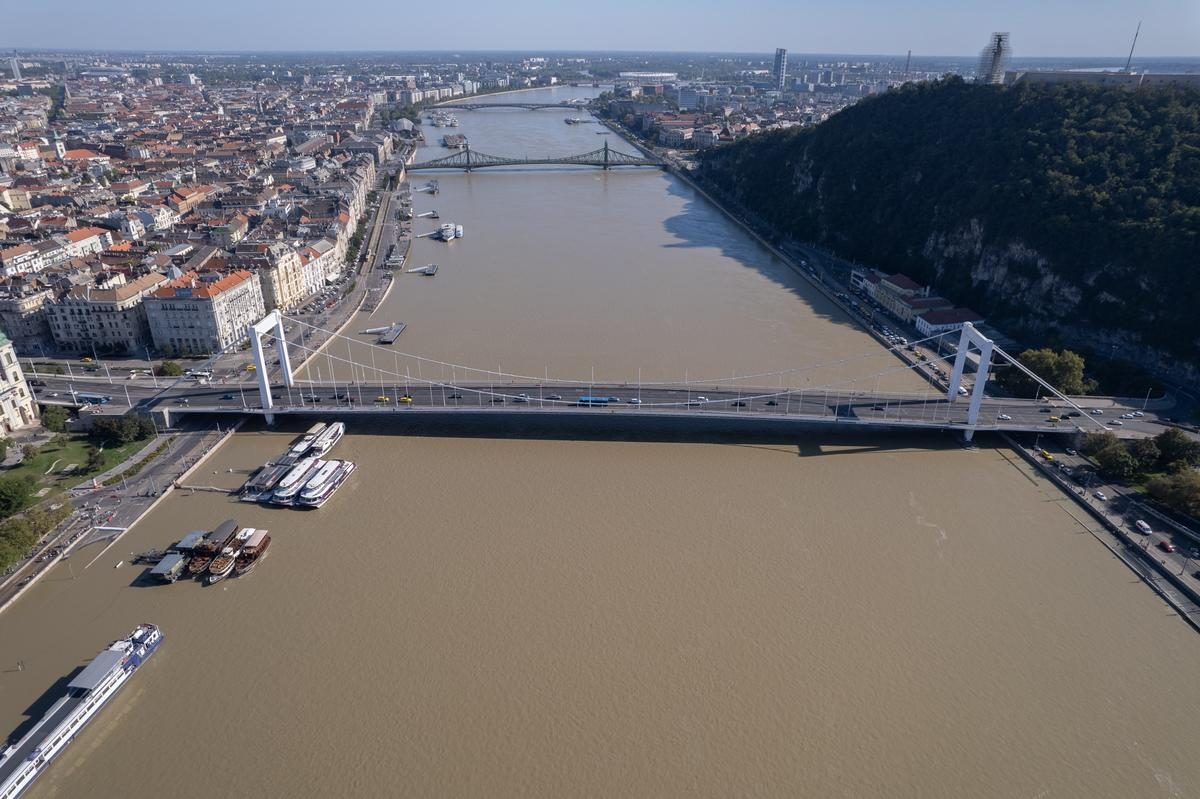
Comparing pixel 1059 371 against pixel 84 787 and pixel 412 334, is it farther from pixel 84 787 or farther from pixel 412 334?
pixel 84 787

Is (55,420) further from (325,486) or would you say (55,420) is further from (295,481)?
(325,486)

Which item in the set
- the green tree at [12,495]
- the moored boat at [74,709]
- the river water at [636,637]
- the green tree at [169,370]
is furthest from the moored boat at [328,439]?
the moored boat at [74,709]

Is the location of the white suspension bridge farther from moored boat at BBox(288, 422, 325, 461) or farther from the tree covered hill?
the tree covered hill

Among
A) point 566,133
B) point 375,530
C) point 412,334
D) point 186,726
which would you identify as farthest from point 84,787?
point 566,133

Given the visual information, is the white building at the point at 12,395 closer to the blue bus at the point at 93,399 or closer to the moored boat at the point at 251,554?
the blue bus at the point at 93,399

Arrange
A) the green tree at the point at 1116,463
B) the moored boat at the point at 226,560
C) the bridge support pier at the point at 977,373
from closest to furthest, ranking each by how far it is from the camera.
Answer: the moored boat at the point at 226,560, the green tree at the point at 1116,463, the bridge support pier at the point at 977,373

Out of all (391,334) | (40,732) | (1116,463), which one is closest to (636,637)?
(40,732)
